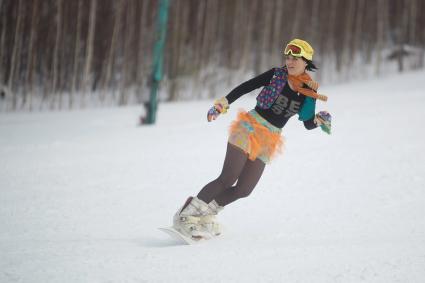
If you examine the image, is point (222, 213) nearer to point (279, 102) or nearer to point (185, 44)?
point (279, 102)

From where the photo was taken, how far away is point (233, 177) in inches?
129

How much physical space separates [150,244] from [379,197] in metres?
2.31

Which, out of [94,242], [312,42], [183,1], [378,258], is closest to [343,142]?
[378,258]

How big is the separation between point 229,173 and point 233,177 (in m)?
0.04

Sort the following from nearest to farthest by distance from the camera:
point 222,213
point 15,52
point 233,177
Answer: point 233,177 → point 222,213 → point 15,52

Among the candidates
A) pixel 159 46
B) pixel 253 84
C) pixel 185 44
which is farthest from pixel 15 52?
pixel 253 84

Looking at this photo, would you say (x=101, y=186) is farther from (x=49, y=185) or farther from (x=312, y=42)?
(x=312, y=42)

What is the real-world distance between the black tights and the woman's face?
2.15ft

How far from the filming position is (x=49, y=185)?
16.6 feet

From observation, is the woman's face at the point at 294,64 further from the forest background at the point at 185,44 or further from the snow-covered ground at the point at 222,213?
the forest background at the point at 185,44

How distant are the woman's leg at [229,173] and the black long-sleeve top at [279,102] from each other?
321 mm

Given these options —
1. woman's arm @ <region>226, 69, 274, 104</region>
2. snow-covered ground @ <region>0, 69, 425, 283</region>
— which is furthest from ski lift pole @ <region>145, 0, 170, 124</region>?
woman's arm @ <region>226, 69, 274, 104</region>

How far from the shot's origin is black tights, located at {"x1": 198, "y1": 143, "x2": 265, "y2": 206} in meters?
3.27

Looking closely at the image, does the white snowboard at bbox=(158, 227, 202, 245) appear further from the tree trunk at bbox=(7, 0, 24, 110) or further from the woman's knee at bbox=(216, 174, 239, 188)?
the tree trunk at bbox=(7, 0, 24, 110)
